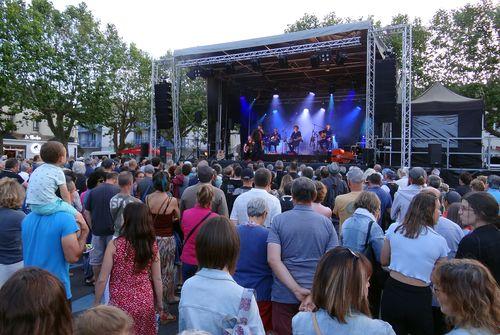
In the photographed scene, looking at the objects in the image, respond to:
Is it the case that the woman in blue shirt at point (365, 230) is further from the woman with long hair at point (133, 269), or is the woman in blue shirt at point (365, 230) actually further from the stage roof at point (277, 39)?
the stage roof at point (277, 39)

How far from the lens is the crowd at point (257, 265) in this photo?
1.56 m

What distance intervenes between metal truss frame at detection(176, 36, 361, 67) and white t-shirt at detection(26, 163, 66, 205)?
447 inches

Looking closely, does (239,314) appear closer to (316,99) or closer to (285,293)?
(285,293)

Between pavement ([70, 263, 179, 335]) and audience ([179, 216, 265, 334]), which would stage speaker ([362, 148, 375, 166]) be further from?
audience ([179, 216, 265, 334])

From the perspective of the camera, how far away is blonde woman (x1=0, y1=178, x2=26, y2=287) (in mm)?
3271

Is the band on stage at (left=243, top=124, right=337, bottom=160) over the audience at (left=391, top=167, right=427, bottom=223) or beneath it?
over

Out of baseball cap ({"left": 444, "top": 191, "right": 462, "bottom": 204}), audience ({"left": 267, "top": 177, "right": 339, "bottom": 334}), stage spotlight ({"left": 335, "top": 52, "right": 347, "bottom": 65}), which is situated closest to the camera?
audience ({"left": 267, "top": 177, "right": 339, "bottom": 334})

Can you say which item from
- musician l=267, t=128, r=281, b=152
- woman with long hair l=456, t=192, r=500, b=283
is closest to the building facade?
musician l=267, t=128, r=281, b=152

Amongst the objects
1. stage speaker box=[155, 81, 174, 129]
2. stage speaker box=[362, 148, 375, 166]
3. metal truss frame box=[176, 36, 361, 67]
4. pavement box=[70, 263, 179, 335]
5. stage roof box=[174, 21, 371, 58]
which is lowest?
pavement box=[70, 263, 179, 335]

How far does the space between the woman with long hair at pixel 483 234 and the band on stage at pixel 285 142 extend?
15.6 m

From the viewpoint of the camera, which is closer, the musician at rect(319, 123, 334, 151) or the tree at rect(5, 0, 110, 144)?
the tree at rect(5, 0, 110, 144)

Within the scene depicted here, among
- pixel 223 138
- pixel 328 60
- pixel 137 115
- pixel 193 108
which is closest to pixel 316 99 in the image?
pixel 223 138

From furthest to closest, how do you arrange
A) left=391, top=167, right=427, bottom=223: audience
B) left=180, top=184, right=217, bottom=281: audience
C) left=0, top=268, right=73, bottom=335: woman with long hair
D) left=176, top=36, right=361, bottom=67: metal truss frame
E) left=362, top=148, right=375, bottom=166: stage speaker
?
left=176, top=36, right=361, bottom=67: metal truss frame < left=362, top=148, right=375, bottom=166: stage speaker < left=391, top=167, right=427, bottom=223: audience < left=180, top=184, right=217, bottom=281: audience < left=0, top=268, right=73, bottom=335: woman with long hair

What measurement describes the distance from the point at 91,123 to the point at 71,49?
384 centimetres
